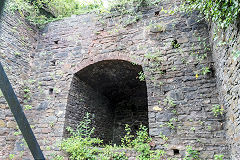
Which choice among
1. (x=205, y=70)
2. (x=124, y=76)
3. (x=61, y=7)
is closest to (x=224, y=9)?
(x=205, y=70)

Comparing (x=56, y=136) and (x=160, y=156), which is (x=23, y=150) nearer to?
(x=56, y=136)

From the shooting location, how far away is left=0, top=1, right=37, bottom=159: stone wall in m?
4.36

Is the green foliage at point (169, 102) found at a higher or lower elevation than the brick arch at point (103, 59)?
lower

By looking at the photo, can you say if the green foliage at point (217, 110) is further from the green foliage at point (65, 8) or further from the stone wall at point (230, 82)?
the green foliage at point (65, 8)

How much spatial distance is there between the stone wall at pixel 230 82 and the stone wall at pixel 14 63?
4.16 m

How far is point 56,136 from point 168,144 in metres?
2.38

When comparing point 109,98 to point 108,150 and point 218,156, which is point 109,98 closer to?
point 108,150

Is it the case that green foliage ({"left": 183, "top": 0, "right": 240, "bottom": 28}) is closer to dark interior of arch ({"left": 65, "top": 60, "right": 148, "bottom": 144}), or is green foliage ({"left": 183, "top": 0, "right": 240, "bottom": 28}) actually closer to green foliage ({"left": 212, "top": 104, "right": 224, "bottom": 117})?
green foliage ({"left": 212, "top": 104, "right": 224, "bottom": 117})

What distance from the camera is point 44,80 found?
503cm

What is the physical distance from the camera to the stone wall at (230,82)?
2564 millimetres

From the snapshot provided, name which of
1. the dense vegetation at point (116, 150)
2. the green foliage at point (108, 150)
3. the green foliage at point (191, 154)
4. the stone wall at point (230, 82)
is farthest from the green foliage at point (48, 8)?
the green foliage at point (191, 154)

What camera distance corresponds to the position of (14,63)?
4.91 m

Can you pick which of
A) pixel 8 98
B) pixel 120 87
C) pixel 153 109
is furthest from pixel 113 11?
pixel 8 98

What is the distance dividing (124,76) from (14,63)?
114 inches
